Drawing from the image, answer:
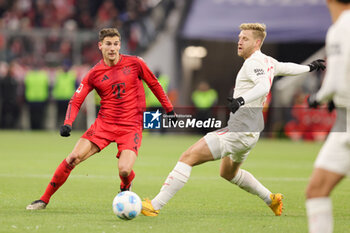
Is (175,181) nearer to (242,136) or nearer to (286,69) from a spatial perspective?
(242,136)

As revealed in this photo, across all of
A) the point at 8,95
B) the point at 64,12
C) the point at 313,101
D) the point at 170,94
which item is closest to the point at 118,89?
the point at 313,101

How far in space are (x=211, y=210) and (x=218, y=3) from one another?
15214 millimetres

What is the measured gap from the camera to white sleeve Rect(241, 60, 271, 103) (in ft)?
23.2

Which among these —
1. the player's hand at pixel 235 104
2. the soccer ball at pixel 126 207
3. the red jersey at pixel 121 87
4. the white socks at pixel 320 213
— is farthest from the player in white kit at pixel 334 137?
the red jersey at pixel 121 87

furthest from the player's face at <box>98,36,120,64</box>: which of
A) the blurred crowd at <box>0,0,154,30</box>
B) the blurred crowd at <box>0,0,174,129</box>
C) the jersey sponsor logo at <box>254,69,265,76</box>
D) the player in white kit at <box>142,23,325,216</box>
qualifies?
the blurred crowd at <box>0,0,154,30</box>

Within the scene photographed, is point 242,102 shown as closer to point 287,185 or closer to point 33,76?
point 287,185

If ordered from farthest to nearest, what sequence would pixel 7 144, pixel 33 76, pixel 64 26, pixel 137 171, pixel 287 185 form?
1. pixel 64 26
2. pixel 33 76
3. pixel 7 144
4. pixel 137 171
5. pixel 287 185

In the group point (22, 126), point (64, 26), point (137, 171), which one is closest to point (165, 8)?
point (64, 26)

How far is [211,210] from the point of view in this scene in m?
8.11

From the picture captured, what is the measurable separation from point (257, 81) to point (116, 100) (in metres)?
1.79

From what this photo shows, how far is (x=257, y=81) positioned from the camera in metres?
7.27

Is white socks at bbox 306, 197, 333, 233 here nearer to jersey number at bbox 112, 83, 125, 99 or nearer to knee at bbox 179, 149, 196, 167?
knee at bbox 179, 149, 196, 167

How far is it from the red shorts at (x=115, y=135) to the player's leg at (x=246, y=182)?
1.03 m

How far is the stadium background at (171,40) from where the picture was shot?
22281mm
